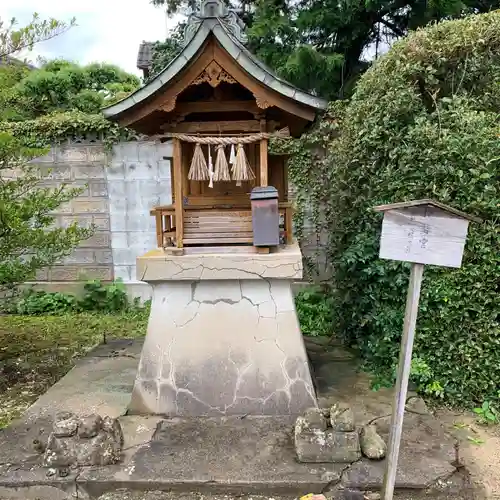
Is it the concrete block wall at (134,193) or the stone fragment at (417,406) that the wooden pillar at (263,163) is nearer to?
the stone fragment at (417,406)

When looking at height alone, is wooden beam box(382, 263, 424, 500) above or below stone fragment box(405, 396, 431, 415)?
above

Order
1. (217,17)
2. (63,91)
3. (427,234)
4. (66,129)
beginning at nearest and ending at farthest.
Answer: (427,234)
(217,17)
(66,129)
(63,91)

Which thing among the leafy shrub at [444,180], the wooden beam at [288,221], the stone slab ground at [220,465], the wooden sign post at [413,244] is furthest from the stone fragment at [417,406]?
the wooden beam at [288,221]

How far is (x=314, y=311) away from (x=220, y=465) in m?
4.35

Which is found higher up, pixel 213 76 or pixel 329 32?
pixel 329 32

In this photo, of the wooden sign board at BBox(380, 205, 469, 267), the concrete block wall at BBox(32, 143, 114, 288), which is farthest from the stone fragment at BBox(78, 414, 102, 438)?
the concrete block wall at BBox(32, 143, 114, 288)

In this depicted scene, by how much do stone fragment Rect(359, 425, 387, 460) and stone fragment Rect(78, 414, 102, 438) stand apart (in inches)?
80.7

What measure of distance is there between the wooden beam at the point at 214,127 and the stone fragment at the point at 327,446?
2.70 meters

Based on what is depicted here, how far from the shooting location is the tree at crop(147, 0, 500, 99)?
26.7 feet

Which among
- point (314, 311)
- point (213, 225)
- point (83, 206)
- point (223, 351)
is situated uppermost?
point (213, 225)

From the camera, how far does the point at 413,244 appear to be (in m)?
3.02

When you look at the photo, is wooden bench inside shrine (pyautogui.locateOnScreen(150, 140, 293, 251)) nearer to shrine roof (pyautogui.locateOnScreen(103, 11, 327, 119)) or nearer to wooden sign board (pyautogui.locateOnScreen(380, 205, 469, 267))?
shrine roof (pyautogui.locateOnScreen(103, 11, 327, 119))

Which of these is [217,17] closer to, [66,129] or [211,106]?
[211,106]

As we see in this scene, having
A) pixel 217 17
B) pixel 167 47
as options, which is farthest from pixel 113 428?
pixel 167 47
